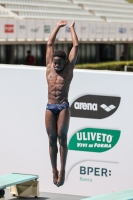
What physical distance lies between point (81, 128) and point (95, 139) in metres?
0.34

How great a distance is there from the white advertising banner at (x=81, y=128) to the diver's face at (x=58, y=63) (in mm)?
3661

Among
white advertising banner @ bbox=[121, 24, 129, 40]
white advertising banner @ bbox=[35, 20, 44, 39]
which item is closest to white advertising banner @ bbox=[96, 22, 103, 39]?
white advertising banner @ bbox=[121, 24, 129, 40]

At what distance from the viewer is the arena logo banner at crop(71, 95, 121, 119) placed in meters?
13.0

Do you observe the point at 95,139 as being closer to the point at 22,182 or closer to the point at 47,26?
the point at 22,182

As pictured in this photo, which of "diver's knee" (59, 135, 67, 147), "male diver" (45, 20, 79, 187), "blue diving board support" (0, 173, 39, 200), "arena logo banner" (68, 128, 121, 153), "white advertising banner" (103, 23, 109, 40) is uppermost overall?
"white advertising banner" (103, 23, 109, 40)

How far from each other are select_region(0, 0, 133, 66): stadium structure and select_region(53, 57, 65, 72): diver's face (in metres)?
25.5

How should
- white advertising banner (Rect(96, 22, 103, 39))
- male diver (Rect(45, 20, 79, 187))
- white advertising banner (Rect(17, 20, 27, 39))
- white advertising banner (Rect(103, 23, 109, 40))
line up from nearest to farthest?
male diver (Rect(45, 20, 79, 187)), white advertising banner (Rect(17, 20, 27, 39)), white advertising banner (Rect(96, 22, 103, 39)), white advertising banner (Rect(103, 23, 109, 40))

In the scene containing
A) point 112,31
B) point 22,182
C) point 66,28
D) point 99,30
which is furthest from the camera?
point 112,31

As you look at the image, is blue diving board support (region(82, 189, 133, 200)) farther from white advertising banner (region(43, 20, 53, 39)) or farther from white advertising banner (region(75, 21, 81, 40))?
white advertising banner (region(75, 21, 81, 40))

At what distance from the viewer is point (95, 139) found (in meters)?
13.1

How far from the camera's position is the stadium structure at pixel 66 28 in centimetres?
3759

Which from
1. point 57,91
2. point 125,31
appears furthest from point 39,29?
point 57,91

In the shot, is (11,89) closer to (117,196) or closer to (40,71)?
(40,71)

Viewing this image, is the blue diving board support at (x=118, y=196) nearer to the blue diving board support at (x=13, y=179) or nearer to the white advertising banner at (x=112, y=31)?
the blue diving board support at (x=13, y=179)
